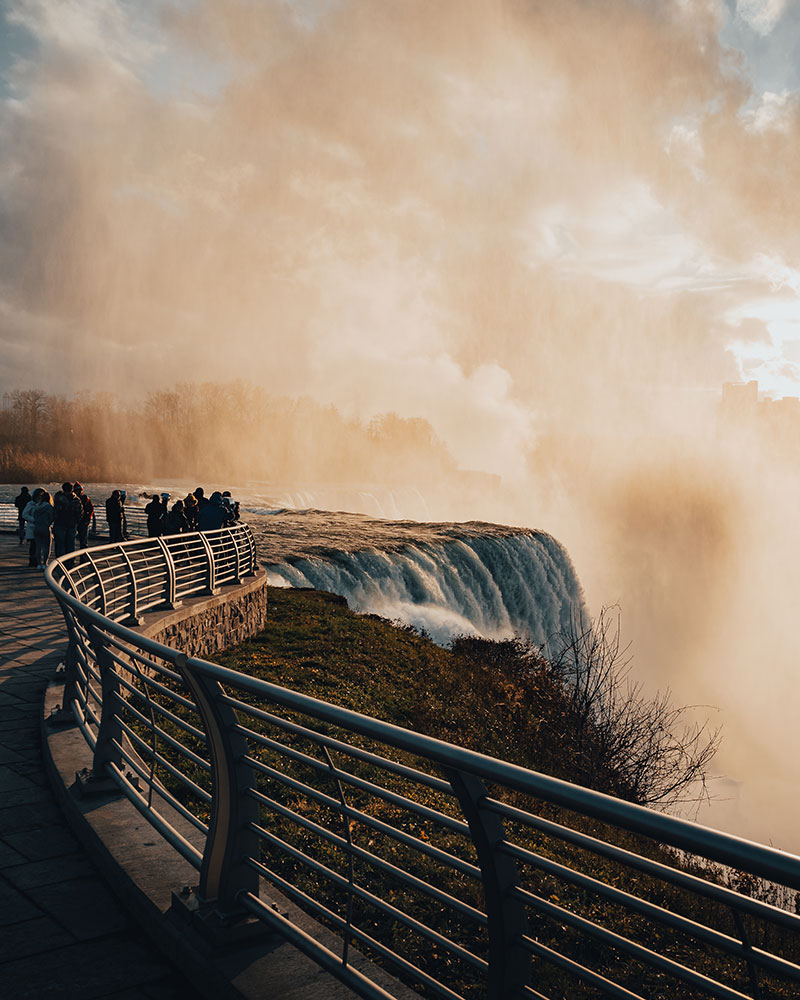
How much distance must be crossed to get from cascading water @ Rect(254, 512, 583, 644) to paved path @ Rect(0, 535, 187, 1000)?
23.4m

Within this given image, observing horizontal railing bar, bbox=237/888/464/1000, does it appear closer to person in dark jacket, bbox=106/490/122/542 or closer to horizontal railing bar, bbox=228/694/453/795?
horizontal railing bar, bbox=228/694/453/795

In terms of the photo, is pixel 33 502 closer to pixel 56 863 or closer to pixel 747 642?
pixel 56 863

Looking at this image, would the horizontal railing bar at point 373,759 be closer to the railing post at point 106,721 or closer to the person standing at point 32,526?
the railing post at point 106,721

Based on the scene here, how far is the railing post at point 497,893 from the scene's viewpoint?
2.36 metres

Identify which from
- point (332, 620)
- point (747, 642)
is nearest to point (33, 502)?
point (332, 620)

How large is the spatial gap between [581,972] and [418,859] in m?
5.53

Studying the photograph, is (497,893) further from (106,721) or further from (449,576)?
(449,576)

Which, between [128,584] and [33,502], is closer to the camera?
[128,584]

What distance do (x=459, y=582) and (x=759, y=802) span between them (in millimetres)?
30264

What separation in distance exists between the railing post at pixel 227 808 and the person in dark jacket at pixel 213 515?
50.4 feet

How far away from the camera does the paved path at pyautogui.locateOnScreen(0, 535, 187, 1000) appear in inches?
129

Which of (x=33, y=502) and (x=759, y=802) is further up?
(x=33, y=502)

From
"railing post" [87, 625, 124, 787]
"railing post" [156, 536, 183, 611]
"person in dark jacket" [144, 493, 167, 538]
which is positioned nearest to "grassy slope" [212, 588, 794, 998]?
"railing post" [156, 536, 183, 611]

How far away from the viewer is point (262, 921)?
3453 mm
